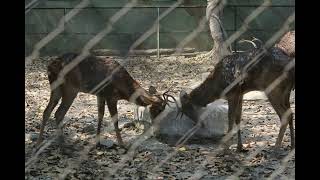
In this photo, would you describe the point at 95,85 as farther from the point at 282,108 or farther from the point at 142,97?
the point at 282,108

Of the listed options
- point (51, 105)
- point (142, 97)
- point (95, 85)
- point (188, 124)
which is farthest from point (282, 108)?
point (51, 105)

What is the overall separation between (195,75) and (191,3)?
1.76m

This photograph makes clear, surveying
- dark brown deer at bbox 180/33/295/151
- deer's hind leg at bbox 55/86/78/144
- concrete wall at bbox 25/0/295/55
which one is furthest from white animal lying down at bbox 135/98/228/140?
concrete wall at bbox 25/0/295/55

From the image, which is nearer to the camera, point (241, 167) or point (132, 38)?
point (241, 167)

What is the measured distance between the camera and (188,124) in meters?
4.68

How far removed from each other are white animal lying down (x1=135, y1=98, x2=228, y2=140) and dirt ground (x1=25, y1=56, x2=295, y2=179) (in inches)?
4.7

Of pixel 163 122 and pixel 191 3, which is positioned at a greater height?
pixel 191 3

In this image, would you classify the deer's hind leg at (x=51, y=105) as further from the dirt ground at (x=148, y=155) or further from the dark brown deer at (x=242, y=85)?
the dark brown deer at (x=242, y=85)

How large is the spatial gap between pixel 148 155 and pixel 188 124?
674mm

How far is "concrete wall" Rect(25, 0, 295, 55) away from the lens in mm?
8586

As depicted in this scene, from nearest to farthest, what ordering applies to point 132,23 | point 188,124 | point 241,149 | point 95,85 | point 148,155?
1. point 148,155
2. point 241,149
3. point 95,85
4. point 188,124
5. point 132,23

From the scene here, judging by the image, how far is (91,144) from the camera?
14.6 feet
